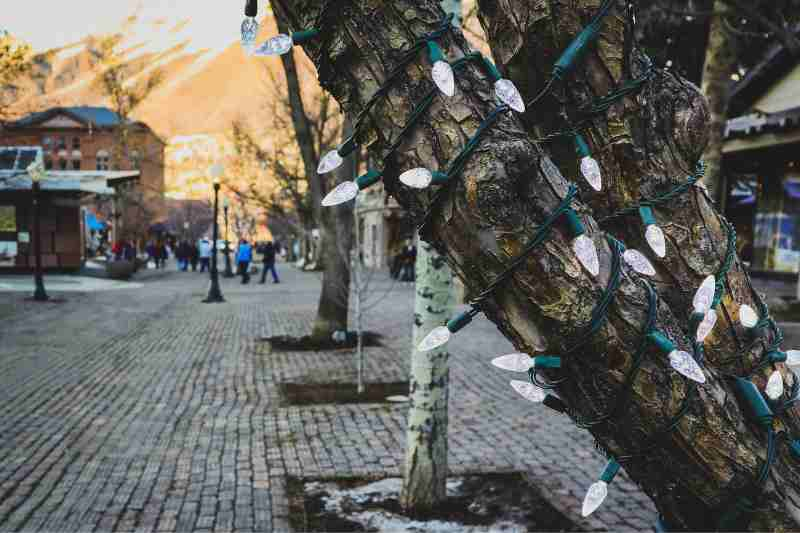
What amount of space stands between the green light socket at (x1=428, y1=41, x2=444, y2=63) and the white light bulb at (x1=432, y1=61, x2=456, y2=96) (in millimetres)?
21

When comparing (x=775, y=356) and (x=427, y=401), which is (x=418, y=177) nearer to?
(x=775, y=356)

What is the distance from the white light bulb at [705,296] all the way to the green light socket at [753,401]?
8.0 inches

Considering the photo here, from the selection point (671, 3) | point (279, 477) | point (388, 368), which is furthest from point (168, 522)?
point (671, 3)

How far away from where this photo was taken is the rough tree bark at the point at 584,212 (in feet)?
3.92

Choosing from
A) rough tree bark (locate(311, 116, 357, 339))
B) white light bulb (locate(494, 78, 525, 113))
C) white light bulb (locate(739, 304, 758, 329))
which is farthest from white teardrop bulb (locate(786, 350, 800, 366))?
rough tree bark (locate(311, 116, 357, 339))

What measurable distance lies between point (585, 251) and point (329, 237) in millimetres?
10219

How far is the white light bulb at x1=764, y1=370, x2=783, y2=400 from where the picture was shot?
143 cm

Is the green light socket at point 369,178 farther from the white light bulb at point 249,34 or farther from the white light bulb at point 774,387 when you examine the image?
the white light bulb at point 774,387

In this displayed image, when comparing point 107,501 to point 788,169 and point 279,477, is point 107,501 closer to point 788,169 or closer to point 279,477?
point 279,477

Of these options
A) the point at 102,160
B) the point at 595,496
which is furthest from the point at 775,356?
the point at 102,160

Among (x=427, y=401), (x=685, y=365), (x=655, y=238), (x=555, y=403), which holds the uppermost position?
(x=655, y=238)

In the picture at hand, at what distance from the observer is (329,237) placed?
11.3 metres

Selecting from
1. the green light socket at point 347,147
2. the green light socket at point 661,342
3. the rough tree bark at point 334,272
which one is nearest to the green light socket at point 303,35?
the green light socket at point 347,147

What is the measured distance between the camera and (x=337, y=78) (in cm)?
127
